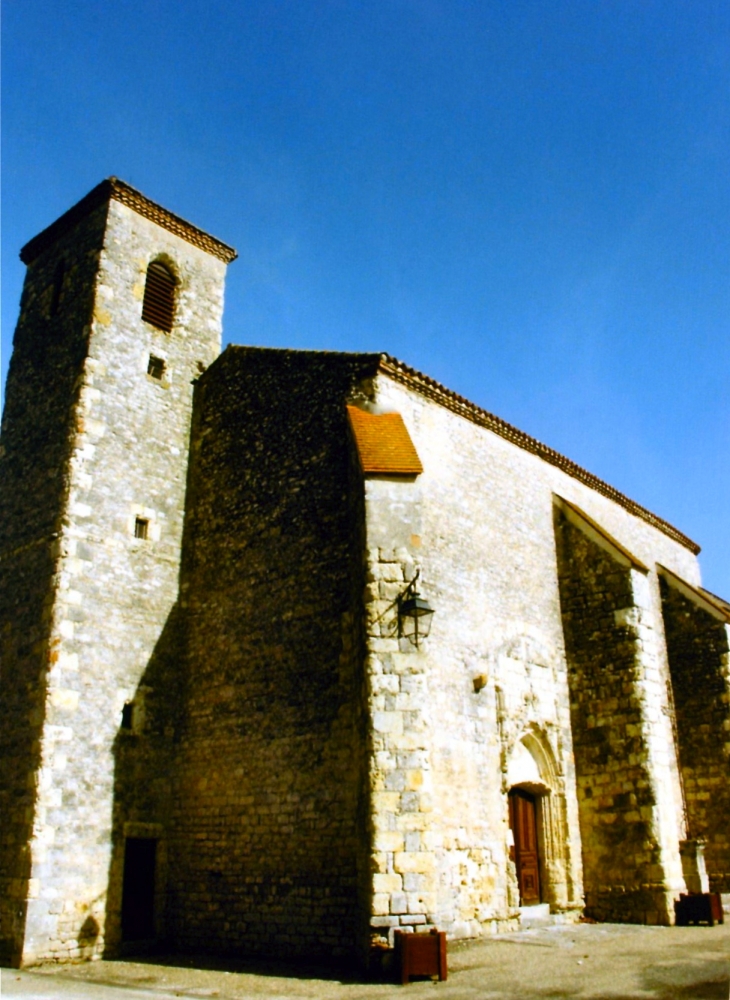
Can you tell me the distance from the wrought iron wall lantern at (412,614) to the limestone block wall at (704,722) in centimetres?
927

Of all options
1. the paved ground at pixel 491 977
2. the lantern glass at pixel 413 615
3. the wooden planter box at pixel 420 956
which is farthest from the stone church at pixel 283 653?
the paved ground at pixel 491 977

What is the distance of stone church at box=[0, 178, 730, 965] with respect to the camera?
10.3 metres

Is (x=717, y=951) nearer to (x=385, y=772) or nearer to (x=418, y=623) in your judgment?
(x=385, y=772)

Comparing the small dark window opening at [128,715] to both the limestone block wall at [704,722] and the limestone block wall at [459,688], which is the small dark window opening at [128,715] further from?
the limestone block wall at [704,722]

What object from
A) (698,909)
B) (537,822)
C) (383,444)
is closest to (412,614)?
(383,444)

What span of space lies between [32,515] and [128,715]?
11.3 ft

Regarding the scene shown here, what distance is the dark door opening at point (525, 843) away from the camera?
41.0 ft

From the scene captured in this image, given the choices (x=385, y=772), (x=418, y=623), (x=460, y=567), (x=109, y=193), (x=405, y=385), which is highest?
(x=109, y=193)

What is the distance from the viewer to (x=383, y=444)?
36.9 feet

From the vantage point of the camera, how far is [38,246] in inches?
627

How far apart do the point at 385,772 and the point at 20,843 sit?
200 inches

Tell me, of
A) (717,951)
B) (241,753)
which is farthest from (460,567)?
(717,951)

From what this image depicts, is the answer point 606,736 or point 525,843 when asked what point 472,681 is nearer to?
point 525,843

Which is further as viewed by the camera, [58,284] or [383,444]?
[58,284]
